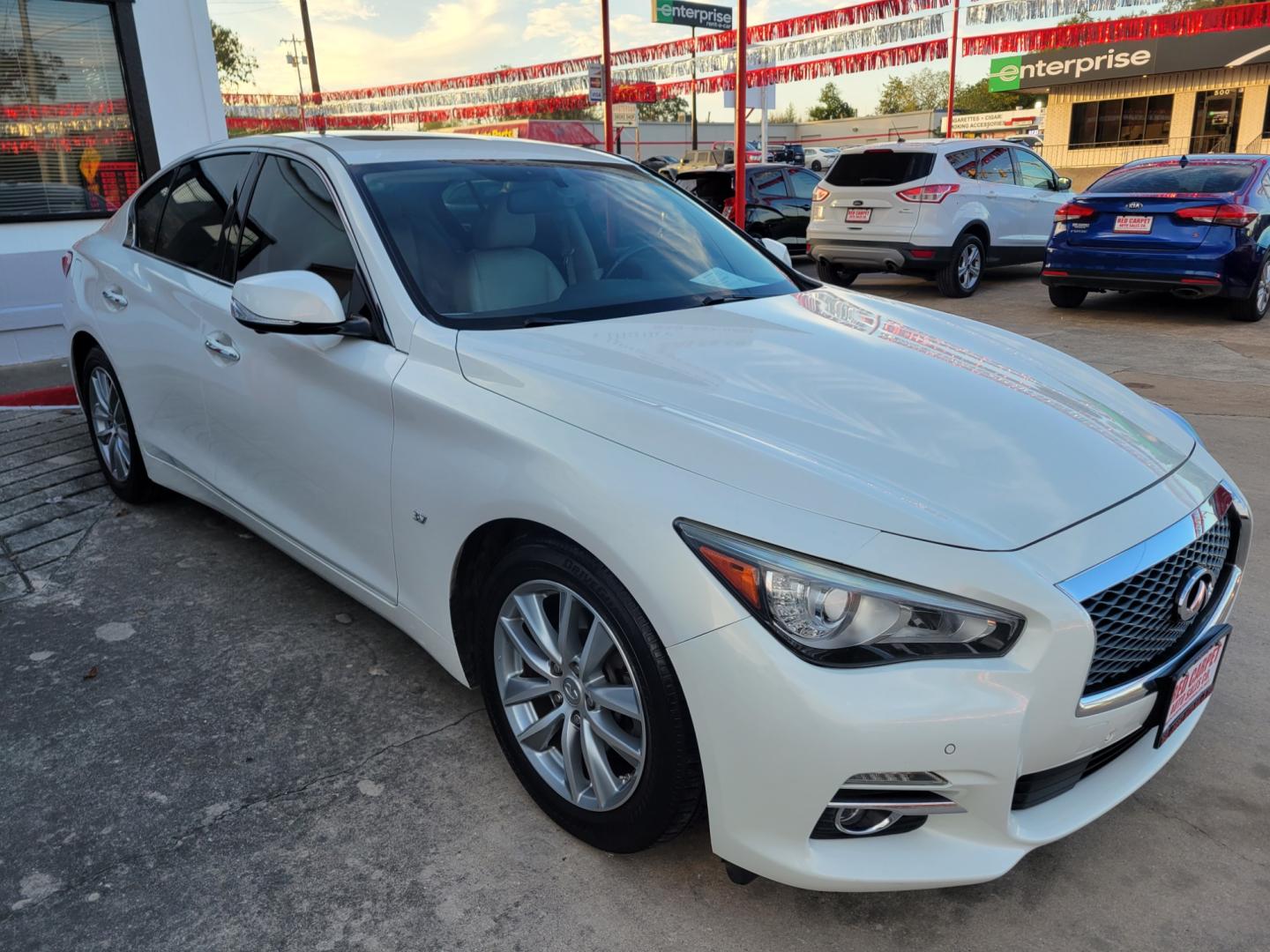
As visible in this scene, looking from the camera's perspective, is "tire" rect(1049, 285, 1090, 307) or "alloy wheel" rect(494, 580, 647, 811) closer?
"alloy wheel" rect(494, 580, 647, 811)

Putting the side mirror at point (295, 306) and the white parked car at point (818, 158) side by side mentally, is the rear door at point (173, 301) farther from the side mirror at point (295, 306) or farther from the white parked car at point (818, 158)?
the white parked car at point (818, 158)

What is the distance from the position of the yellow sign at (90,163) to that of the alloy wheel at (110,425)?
4.37 metres

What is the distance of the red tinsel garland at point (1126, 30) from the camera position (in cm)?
2306

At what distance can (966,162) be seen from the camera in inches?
446

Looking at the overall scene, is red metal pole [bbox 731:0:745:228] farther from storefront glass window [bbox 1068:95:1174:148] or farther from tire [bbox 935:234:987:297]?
storefront glass window [bbox 1068:95:1174:148]

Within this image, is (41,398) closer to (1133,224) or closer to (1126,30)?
(1133,224)

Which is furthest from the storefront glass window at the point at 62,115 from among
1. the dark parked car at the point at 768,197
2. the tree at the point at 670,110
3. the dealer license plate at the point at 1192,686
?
the tree at the point at 670,110

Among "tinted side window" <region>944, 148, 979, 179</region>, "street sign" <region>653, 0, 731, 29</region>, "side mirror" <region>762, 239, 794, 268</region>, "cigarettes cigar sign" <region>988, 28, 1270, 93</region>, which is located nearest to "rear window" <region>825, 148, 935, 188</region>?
"tinted side window" <region>944, 148, 979, 179</region>

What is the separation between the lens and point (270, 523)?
3316 mm

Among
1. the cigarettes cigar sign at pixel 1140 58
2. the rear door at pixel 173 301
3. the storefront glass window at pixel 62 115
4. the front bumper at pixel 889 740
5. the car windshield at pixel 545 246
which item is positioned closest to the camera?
the front bumper at pixel 889 740

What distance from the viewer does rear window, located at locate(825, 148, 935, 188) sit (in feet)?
36.0

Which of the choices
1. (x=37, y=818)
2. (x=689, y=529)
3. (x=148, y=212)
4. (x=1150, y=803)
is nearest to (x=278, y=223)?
(x=148, y=212)

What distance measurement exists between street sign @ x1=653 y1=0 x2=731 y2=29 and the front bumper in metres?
16.5

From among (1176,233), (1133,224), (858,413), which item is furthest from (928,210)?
(858,413)
